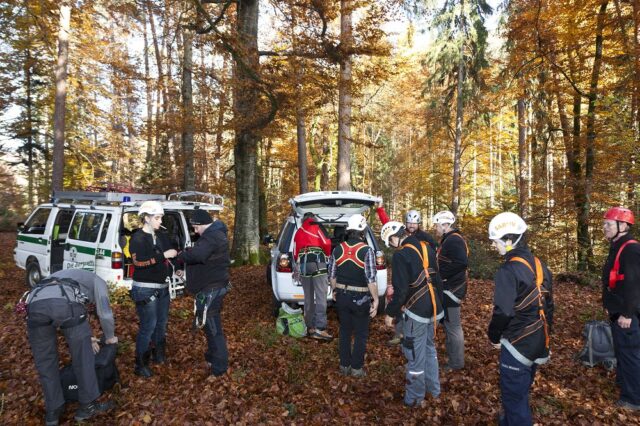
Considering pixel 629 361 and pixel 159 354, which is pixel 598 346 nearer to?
pixel 629 361

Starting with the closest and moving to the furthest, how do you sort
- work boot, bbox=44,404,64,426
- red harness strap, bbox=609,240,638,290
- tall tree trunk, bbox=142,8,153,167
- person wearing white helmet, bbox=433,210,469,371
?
work boot, bbox=44,404,64,426, red harness strap, bbox=609,240,638,290, person wearing white helmet, bbox=433,210,469,371, tall tree trunk, bbox=142,8,153,167

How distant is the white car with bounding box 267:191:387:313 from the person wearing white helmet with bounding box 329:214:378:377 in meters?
1.46

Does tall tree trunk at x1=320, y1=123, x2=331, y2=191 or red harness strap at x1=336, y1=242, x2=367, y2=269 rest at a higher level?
tall tree trunk at x1=320, y1=123, x2=331, y2=191

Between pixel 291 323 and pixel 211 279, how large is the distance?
6.49ft

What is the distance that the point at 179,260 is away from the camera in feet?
14.7

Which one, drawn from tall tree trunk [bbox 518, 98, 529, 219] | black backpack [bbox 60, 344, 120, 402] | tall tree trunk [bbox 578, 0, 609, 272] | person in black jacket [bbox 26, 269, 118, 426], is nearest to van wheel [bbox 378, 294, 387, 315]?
black backpack [bbox 60, 344, 120, 402]

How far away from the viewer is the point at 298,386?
15.3 ft

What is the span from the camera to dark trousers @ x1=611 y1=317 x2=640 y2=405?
4.02 m

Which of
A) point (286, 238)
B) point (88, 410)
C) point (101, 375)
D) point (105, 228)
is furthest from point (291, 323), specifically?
point (105, 228)

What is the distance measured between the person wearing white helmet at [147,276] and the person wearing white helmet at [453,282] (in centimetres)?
344

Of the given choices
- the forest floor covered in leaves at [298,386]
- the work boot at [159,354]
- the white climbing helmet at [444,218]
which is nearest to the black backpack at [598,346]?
the forest floor covered in leaves at [298,386]

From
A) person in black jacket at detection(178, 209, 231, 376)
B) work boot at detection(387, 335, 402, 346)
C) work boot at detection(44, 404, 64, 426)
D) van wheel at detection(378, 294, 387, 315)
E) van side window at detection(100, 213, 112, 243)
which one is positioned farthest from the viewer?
van side window at detection(100, 213, 112, 243)

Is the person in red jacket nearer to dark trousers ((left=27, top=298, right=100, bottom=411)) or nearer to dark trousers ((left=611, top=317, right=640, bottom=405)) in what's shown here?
dark trousers ((left=27, top=298, right=100, bottom=411))

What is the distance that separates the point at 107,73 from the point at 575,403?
20.4 meters
